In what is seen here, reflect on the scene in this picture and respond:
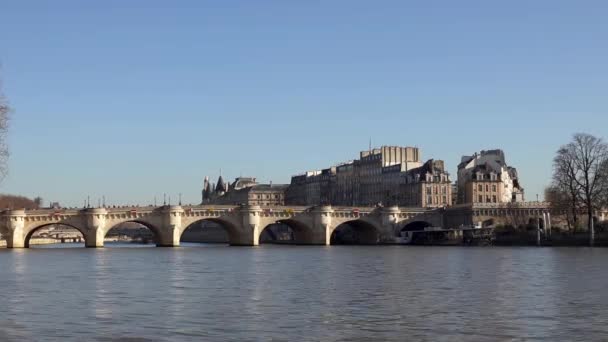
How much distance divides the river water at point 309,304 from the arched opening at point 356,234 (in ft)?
225

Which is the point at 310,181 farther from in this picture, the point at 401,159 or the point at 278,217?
the point at 278,217

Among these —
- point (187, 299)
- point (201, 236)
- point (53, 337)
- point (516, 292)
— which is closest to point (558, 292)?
point (516, 292)

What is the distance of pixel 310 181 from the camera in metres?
198

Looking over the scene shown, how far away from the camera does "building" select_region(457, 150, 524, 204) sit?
14325cm

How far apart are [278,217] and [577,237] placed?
122 ft

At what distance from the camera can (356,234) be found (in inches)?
5295

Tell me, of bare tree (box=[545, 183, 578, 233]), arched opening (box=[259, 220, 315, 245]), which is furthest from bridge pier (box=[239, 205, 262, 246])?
bare tree (box=[545, 183, 578, 233])

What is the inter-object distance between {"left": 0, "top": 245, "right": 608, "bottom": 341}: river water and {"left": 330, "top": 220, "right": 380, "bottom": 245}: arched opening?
6854 centimetres

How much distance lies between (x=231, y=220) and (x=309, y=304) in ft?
268

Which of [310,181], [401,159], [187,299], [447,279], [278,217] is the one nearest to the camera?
[187,299]

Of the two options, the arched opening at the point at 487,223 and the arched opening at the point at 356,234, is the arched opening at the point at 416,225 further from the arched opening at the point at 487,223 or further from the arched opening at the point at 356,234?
the arched opening at the point at 487,223

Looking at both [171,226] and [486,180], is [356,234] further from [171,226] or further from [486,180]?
[171,226]

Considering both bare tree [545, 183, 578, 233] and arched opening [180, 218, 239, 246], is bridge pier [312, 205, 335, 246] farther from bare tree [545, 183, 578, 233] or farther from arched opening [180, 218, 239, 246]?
arched opening [180, 218, 239, 246]

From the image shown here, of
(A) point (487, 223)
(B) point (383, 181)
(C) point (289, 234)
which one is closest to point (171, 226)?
(A) point (487, 223)
